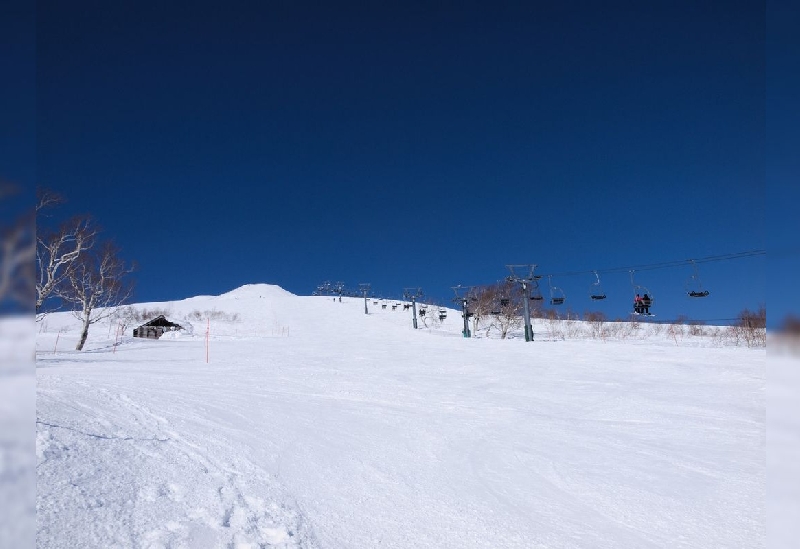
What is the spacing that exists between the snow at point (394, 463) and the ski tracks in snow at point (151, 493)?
0.02 m

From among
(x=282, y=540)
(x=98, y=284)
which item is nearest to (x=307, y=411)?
(x=282, y=540)

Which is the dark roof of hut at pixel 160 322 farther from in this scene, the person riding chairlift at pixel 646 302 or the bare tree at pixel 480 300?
the person riding chairlift at pixel 646 302

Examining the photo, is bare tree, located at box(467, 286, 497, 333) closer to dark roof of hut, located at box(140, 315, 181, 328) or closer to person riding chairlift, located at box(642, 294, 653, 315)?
person riding chairlift, located at box(642, 294, 653, 315)

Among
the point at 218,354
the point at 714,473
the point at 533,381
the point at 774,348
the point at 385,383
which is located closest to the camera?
the point at 774,348

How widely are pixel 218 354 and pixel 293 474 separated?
1678 centimetres

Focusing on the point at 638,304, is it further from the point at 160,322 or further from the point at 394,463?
the point at 160,322

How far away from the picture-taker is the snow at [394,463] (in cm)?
402

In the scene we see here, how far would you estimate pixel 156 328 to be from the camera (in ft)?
144

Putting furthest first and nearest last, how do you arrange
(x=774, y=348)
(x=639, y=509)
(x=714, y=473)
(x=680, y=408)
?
(x=680, y=408) → (x=714, y=473) → (x=639, y=509) → (x=774, y=348)

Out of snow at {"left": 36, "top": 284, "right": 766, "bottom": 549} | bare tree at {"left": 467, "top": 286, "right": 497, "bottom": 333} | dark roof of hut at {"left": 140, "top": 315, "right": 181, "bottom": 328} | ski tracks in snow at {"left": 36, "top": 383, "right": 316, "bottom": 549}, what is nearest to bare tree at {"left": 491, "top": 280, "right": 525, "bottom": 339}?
bare tree at {"left": 467, "top": 286, "right": 497, "bottom": 333}

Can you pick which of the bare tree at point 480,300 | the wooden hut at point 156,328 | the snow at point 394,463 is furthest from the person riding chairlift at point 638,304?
the wooden hut at point 156,328

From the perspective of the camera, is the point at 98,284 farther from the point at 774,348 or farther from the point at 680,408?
the point at 774,348

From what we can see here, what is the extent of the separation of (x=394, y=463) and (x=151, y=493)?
3.01 metres

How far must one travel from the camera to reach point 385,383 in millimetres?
13023
